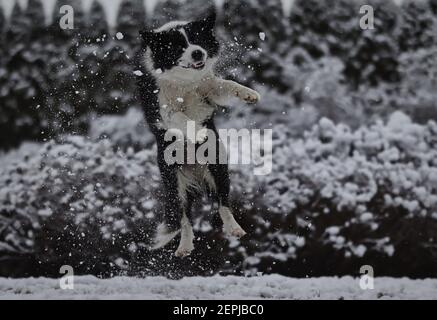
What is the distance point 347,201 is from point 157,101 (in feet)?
4.57

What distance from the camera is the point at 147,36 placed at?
3578 millimetres

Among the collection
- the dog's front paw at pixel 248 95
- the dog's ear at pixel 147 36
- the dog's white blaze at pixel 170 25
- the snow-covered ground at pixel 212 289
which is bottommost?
the snow-covered ground at pixel 212 289

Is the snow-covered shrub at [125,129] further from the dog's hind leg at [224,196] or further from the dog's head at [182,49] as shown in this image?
the dog's hind leg at [224,196]

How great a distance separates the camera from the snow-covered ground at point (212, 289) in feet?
11.9

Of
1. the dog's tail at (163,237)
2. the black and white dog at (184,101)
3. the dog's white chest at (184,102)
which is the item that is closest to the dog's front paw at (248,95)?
the black and white dog at (184,101)

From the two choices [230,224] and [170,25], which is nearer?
[170,25]

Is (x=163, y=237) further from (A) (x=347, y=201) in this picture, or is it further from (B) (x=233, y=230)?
(A) (x=347, y=201)

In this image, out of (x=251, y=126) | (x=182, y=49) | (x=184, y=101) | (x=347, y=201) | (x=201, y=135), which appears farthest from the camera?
(x=347, y=201)

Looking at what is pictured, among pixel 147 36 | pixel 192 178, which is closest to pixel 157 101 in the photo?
pixel 147 36

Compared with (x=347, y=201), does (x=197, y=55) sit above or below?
above

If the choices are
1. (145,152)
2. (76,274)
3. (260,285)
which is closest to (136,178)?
(145,152)

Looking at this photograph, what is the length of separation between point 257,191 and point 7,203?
5.30ft
